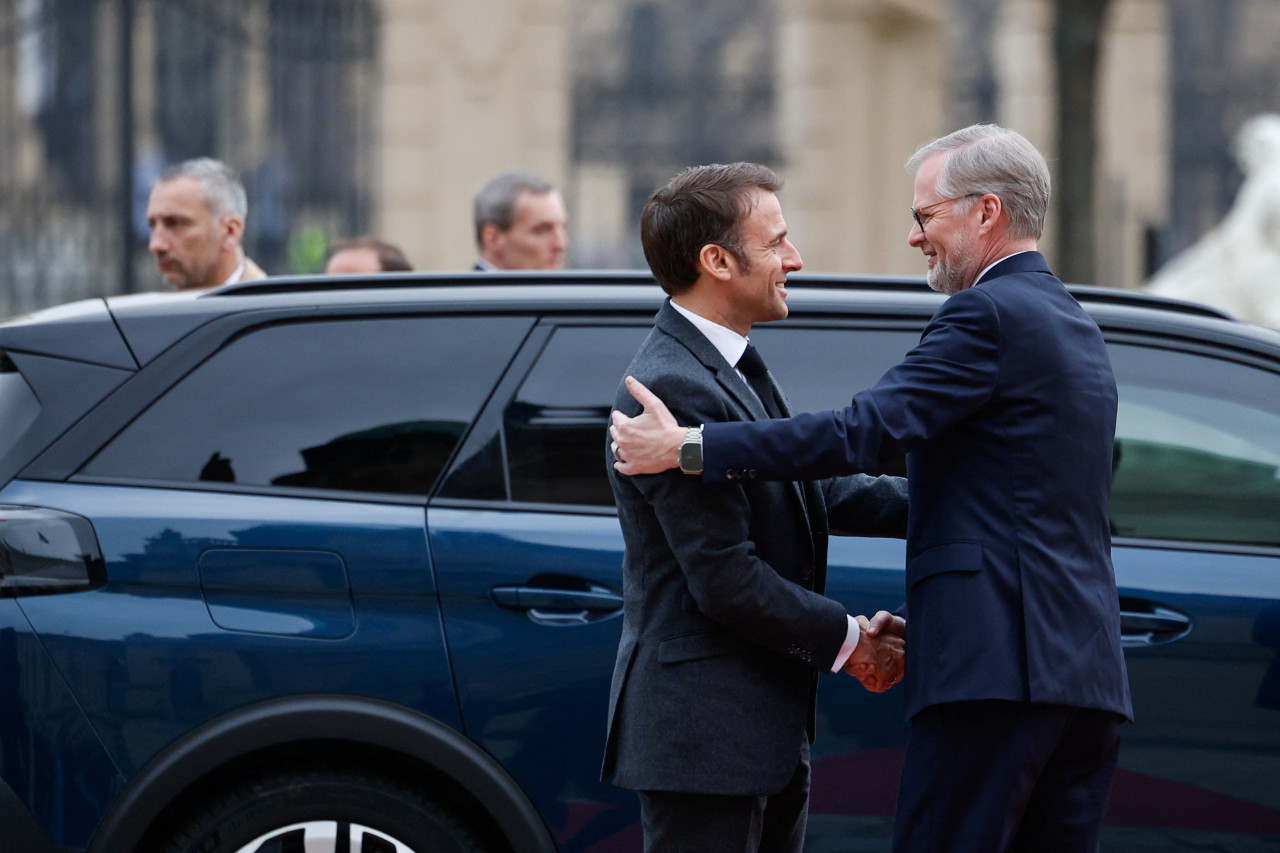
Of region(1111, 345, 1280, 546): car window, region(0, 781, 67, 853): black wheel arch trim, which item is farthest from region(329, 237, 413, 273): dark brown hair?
region(1111, 345, 1280, 546): car window

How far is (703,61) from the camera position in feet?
162

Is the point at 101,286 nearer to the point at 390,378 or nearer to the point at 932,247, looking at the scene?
the point at 390,378

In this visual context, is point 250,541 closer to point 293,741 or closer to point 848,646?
point 293,741

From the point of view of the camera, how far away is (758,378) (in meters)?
2.90

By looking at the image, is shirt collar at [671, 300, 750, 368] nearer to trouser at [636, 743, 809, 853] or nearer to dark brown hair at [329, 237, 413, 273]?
trouser at [636, 743, 809, 853]

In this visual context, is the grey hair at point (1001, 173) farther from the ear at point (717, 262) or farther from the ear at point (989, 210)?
the ear at point (717, 262)

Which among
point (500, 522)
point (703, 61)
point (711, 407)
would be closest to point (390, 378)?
point (500, 522)

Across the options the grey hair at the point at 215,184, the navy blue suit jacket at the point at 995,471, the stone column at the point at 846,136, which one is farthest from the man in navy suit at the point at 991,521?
the stone column at the point at 846,136

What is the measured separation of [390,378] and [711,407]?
38.4 inches

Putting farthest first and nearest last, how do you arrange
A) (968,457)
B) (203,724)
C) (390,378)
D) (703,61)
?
1. (703,61)
2. (390,378)
3. (203,724)
4. (968,457)

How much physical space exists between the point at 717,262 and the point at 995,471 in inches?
22.4

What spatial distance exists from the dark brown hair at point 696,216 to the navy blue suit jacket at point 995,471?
1.02ft

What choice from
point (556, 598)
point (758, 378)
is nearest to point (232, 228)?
point (556, 598)

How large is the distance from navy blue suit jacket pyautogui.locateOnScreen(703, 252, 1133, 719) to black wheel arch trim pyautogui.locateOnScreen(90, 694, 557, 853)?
980 mm
